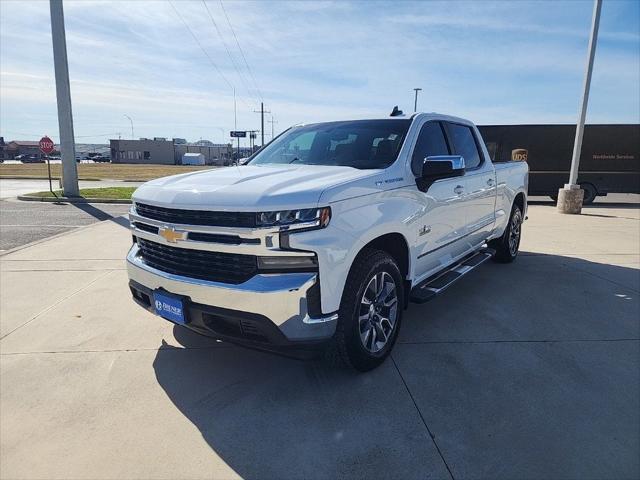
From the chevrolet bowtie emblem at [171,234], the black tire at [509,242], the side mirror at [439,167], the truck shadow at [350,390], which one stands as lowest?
the truck shadow at [350,390]

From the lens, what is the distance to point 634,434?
2518 mm

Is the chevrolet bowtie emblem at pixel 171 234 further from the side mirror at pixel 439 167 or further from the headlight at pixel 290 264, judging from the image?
the side mirror at pixel 439 167

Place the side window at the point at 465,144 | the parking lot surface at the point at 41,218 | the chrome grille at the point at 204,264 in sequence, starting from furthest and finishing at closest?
1. the parking lot surface at the point at 41,218
2. the side window at the point at 465,144
3. the chrome grille at the point at 204,264

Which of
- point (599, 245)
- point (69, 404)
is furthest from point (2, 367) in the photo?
point (599, 245)

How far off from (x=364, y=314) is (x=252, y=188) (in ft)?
3.88

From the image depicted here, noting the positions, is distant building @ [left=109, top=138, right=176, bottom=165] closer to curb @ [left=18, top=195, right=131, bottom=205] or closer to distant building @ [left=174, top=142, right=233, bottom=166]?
distant building @ [left=174, top=142, right=233, bottom=166]

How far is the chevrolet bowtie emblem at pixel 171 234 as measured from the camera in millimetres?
2756

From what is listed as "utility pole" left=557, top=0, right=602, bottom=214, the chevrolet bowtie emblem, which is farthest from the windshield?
"utility pole" left=557, top=0, right=602, bottom=214

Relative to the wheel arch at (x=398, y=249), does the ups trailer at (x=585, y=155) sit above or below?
above

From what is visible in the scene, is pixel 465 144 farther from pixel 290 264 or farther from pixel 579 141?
pixel 579 141

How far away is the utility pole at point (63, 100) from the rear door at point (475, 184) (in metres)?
14.9

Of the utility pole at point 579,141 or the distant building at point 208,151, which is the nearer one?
the utility pole at point 579,141

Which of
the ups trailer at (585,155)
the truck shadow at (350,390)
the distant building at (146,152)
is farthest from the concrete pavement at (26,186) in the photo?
the distant building at (146,152)

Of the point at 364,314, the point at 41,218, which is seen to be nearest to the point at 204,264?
the point at 364,314
